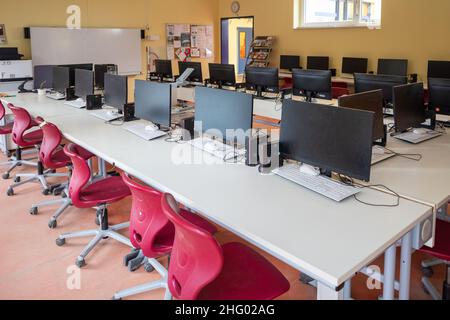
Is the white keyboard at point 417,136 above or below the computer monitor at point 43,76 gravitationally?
below

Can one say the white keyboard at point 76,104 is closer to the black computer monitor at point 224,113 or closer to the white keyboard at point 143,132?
the white keyboard at point 143,132

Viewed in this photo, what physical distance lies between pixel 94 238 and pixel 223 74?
3099 millimetres

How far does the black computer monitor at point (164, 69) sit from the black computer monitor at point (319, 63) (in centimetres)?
300

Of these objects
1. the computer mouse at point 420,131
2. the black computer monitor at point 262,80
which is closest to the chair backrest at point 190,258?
the computer mouse at point 420,131

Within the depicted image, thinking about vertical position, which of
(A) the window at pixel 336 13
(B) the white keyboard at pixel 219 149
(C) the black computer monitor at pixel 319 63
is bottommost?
(B) the white keyboard at pixel 219 149

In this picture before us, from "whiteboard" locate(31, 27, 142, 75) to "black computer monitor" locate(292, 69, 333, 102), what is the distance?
15.9 feet

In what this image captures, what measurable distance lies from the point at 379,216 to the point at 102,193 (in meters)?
1.91

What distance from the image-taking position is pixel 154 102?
133 inches

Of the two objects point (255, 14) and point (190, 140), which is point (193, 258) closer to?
point (190, 140)

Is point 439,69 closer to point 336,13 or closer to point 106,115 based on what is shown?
point 336,13

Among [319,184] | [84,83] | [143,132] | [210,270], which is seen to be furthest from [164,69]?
[210,270]

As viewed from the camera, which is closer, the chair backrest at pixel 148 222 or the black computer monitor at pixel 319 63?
the chair backrest at pixel 148 222

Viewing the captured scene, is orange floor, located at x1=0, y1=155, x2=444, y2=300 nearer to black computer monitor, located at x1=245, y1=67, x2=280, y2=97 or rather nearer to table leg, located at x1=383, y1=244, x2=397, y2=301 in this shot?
table leg, located at x1=383, y1=244, x2=397, y2=301

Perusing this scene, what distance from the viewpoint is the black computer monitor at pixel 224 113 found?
261 cm
